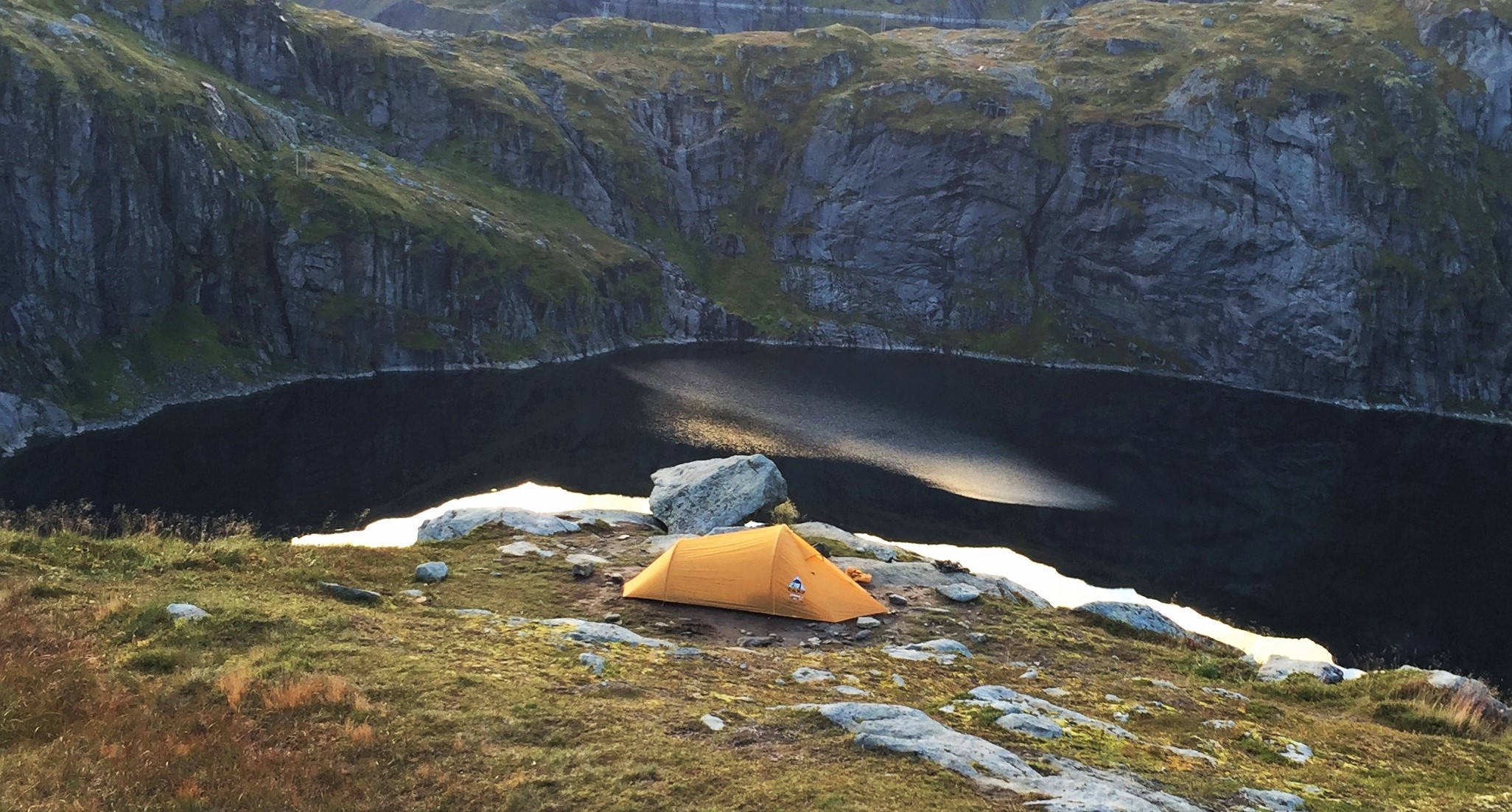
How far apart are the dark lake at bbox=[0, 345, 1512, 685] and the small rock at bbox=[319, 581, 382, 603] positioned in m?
39.2

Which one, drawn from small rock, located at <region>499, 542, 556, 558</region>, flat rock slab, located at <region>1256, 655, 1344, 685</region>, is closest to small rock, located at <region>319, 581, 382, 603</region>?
small rock, located at <region>499, 542, 556, 558</region>

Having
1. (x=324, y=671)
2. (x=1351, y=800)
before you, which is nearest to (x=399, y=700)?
(x=324, y=671)

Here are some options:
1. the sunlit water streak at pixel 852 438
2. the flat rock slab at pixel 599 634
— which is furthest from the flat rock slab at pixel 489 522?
the sunlit water streak at pixel 852 438

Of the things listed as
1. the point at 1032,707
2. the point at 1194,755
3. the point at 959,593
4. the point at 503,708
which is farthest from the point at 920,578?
the point at 503,708

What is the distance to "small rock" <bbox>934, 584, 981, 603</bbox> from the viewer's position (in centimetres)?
2992

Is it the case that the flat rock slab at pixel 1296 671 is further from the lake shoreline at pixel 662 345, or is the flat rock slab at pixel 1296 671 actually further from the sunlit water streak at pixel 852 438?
the lake shoreline at pixel 662 345

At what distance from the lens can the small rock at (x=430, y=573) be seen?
85.5 feet

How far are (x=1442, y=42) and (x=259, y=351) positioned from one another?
658 ft

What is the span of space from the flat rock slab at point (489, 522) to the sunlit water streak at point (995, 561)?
1032cm

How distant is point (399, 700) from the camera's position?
14703 millimetres

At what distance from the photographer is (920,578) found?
3272 centimetres

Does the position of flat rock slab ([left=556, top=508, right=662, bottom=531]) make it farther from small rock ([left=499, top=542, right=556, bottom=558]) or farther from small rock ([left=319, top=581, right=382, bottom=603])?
small rock ([left=319, top=581, right=382, bottom=603])

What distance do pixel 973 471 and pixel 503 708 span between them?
73.4 metres

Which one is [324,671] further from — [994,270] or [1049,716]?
[994,270]
